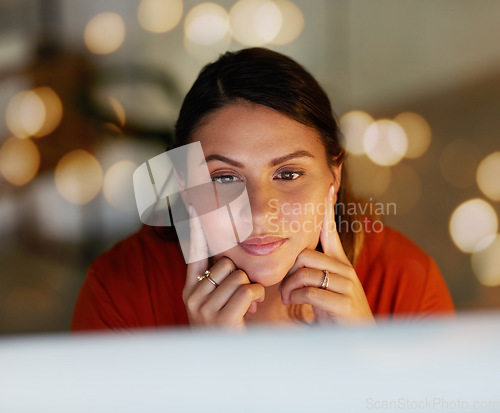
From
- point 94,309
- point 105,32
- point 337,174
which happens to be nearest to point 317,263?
point 337,174

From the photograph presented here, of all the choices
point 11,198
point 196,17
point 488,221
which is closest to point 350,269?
point 488,221

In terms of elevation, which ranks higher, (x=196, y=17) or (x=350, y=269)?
(x=196, y=17)

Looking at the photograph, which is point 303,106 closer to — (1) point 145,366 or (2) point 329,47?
(2) point 329,47

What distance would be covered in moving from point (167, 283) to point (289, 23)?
0.44m

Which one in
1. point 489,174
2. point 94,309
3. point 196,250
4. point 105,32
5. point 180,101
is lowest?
point 94,309

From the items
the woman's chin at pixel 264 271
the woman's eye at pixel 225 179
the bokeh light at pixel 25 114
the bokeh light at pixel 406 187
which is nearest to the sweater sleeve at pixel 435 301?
the bokeh light at pixel 406 187

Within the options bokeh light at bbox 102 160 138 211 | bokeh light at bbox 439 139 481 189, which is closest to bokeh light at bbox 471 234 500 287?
bokeh light at bbox 439 139 481 189

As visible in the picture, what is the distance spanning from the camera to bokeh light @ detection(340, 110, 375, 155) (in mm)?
629

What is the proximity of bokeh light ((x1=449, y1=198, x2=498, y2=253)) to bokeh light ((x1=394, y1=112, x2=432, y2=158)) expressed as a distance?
106mm

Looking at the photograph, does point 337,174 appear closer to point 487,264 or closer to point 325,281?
point 325,281

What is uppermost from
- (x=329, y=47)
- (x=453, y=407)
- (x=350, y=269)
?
(x=329, y=47)

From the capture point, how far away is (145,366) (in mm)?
650

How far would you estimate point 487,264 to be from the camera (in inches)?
25.4

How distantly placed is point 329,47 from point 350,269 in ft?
1.08
